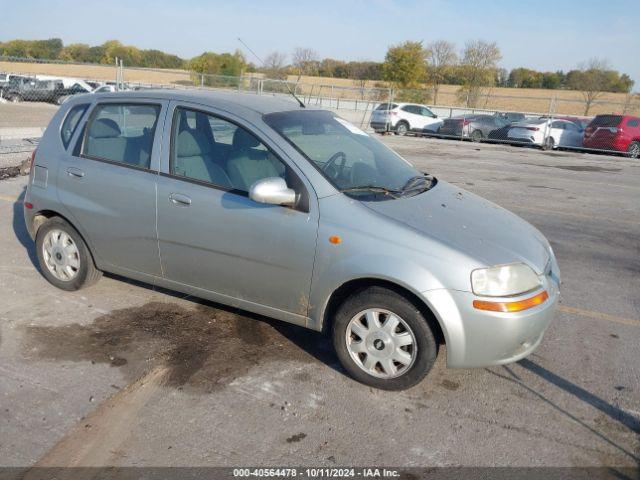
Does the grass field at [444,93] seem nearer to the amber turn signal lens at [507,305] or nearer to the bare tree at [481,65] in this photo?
the bare tree at [481,65]

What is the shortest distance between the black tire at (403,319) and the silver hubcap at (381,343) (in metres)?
0.03

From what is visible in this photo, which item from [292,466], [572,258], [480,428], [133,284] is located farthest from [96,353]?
[572,258]

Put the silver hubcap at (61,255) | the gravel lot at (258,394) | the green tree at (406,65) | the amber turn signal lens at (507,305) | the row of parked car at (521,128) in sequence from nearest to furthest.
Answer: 1. the gravel lot at (258,394)
2. the amber turn signal lens at (507,305)
3. the silver hubcap at (61,255)
4. the row of parked car at (521,128)
5. the green tree at (406,65)

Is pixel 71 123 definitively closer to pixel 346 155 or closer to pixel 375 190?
pixel 346 155

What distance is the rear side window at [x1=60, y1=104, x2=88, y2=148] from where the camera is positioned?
15.4ft

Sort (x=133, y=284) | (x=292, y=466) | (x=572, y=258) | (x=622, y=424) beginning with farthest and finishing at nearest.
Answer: (x=572, y=258)
(x=133, y=284)
(x=622, y=424)
(x=292, y=466)

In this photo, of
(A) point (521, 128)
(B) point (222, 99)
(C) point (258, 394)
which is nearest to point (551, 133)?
(A) point (521, 128)

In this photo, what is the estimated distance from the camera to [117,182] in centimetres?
429

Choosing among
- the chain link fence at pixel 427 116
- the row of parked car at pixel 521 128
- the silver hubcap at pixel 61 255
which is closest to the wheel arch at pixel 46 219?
the silver hubcap at pixel 61 255

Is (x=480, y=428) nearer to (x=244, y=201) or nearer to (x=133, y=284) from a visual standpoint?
(x=244, y=201)

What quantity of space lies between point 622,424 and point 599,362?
803 mm

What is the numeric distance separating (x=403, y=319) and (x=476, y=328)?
0.42 m

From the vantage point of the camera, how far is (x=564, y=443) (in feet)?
10.1

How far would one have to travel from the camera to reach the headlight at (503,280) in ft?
10.6
